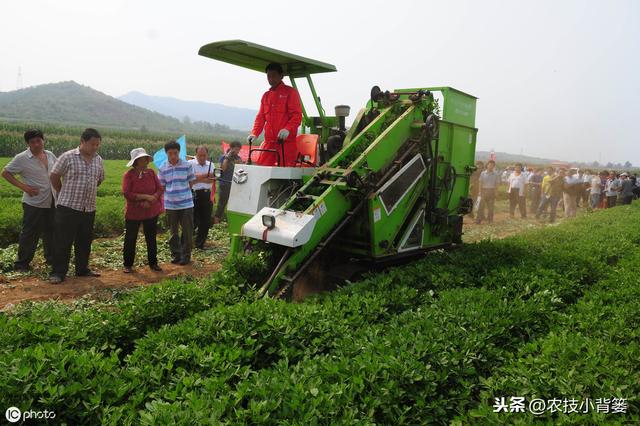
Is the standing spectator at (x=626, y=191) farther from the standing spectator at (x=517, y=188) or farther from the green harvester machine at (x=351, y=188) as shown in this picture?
the green harvester machine at (x=351, y=188)

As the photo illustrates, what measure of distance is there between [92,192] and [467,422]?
6106 millimetres

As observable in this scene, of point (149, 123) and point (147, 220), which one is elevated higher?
point (149, 123)

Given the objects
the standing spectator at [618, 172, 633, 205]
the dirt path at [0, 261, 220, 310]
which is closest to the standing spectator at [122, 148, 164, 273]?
the dirt path at [0, 261, 220, 310]

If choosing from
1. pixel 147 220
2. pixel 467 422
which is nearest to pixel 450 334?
pixel 467 422

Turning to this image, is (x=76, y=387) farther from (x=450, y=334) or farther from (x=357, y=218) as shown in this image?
(x=357, y=218)

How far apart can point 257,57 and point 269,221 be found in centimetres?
253

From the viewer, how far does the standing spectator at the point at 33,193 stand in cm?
688

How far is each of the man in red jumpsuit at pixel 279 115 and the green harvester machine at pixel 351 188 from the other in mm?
198

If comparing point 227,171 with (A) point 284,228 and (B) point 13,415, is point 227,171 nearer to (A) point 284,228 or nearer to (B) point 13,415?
(A) point 284,228

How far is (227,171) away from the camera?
10961 mm

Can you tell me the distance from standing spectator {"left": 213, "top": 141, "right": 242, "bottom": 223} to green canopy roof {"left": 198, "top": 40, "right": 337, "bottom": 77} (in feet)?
11.7

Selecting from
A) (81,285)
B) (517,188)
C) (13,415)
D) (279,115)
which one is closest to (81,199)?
(81,285)

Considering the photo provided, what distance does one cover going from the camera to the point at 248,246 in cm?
539

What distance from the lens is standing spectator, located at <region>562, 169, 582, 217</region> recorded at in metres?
18.2
